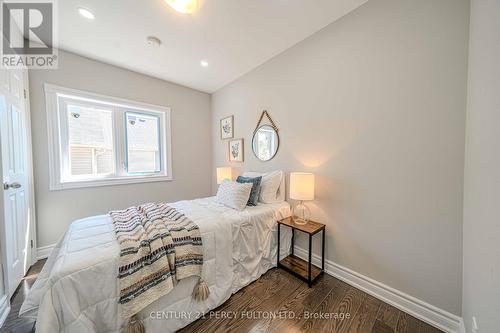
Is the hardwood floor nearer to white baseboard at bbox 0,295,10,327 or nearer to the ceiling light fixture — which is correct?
white baseboard at bbox 0,295,10,327

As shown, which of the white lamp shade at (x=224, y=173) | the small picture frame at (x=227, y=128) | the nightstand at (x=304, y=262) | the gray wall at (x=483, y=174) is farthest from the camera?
the small picture frame at (x=227, y=128)

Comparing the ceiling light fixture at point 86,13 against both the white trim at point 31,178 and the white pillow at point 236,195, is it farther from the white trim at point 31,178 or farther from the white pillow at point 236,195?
the white pillow at point 236,195

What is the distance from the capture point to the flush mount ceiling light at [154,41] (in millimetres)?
2056

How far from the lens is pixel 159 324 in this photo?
1.22 meters

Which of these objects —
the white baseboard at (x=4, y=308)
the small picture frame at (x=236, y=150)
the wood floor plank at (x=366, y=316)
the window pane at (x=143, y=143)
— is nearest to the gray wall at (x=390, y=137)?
the wood floor plank at (x=366, y=316)

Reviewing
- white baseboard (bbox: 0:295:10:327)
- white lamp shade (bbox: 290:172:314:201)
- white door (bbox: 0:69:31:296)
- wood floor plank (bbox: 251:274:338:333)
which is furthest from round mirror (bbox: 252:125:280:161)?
white baseboard (bbox: 0:295:10:327)

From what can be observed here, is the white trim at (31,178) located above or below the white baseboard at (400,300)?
above

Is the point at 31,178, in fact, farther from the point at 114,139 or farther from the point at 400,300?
the point at 400,300

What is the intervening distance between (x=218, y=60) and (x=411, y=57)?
7.19ft

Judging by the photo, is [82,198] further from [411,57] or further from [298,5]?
[411,57]

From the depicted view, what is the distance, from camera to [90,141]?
2.61 m

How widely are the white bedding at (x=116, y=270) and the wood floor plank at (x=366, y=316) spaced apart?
2.89 ft

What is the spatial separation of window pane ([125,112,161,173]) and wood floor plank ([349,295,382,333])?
341 centimetres

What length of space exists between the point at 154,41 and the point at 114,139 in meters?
1.62
